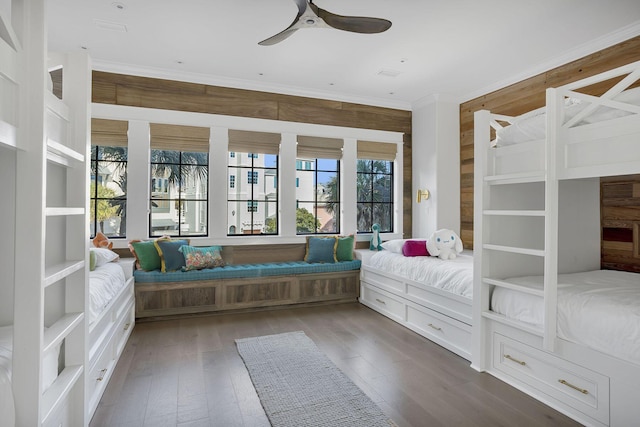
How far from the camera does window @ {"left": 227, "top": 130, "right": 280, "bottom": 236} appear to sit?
4.66 metres

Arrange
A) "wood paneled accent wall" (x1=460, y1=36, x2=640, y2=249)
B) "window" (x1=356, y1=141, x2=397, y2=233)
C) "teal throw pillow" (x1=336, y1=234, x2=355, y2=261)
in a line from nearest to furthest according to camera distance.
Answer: "wood paneled accent wall" (x1=460, y1=36, x2=640, y2=249), "teal throw pillow" (x1=336, y1=234, x2=355, y2=261), "window" (x1=356, y1=141, x2=397, y2=233)

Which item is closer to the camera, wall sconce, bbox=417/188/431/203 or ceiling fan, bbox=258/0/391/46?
ceiling fan, bbox=258/0/391/46

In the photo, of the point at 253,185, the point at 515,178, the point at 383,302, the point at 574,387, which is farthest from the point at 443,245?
the point at 253,185

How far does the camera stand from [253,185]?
4812 mm

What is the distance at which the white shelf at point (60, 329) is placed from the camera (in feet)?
4.40

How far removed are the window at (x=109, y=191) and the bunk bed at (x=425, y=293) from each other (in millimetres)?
3091

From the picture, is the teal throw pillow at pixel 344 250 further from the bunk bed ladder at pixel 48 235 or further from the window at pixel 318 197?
→ the bunk bed ladder at pixel 48 235

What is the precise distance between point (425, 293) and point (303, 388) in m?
1.60

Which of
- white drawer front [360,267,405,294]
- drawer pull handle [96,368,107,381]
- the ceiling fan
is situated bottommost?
drawer pull handle [96,368,107,381]

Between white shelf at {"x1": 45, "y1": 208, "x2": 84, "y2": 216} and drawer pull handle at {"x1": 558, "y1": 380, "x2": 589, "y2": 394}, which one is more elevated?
white shelf at {"x1": 45, "y1": 208, "x2": 84, "y2": 216}

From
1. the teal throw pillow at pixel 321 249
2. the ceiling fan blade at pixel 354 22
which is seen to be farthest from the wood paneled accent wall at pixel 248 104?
the ceiling fan blade at pixel 354 22

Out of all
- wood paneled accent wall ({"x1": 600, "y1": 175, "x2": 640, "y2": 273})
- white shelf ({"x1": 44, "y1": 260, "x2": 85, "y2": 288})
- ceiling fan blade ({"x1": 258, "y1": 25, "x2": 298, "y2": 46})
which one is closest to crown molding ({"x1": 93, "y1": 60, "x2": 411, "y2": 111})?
ceiling fan blade ({"x1": 258, "y1": 25, "x2": 298, "y2": 46})

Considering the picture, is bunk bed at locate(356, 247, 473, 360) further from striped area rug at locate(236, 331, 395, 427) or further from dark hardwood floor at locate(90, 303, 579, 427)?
striped area rug at locate(236, 331, 395, 427)

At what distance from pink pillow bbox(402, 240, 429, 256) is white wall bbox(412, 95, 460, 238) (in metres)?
1.05
